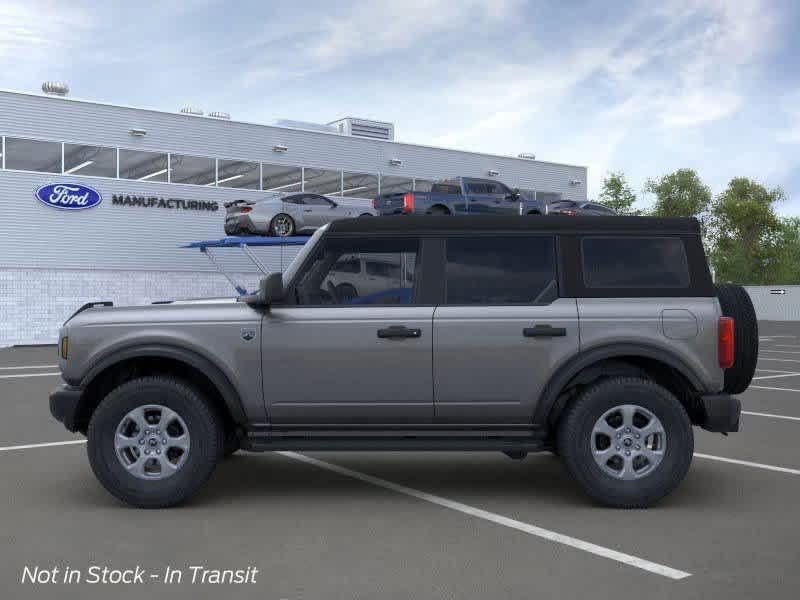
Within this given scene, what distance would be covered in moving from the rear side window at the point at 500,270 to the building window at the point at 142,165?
28.8 m

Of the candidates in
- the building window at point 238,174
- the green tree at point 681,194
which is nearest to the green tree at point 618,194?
the green tree at point 681,194

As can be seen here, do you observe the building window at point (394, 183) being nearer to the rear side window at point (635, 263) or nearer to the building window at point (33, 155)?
the building window at point (33, 155)

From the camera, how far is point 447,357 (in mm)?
6012

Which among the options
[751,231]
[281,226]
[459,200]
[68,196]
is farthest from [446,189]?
[751,231]

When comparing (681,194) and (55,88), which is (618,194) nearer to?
(681,194)

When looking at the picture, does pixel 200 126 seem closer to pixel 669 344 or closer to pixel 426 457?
pixel 426 457

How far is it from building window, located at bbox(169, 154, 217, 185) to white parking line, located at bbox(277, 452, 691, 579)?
27802mm

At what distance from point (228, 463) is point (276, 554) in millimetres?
2981

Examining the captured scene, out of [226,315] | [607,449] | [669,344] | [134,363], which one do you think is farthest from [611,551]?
[134,363]

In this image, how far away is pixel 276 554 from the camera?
489cm

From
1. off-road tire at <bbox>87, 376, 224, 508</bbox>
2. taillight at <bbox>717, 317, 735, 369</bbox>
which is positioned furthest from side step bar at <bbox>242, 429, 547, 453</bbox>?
taillight at <bbox>717, 317, 735, 369</bbox>

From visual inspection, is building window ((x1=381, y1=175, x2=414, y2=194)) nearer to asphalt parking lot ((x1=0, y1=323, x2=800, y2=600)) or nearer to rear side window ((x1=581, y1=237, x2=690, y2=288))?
asphalt parking lot ((x1=0, y1=323, x2=800, y2=600))

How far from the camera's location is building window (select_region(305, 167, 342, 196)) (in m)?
37.0

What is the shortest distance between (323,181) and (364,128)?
4619mm
